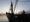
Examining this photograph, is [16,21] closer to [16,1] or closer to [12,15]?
[12,15]

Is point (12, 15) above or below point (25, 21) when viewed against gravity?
above

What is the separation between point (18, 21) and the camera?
2535mm

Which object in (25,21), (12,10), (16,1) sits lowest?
(25,21)

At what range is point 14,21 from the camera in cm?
241

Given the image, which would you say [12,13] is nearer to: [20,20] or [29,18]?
[20,20]

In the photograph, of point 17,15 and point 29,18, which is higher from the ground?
point 17,15

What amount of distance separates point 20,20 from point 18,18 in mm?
156

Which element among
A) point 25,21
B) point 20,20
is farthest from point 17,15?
point 25,21

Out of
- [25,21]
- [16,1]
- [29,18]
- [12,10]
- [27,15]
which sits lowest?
[25,21]

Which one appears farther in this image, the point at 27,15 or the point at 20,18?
the point at 20,18

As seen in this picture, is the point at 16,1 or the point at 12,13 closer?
the point at 12,13

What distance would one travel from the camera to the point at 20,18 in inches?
95.5

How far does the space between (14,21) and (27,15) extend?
2.10ft

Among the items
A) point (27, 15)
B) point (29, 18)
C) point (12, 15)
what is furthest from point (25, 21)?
point (12, 15)
